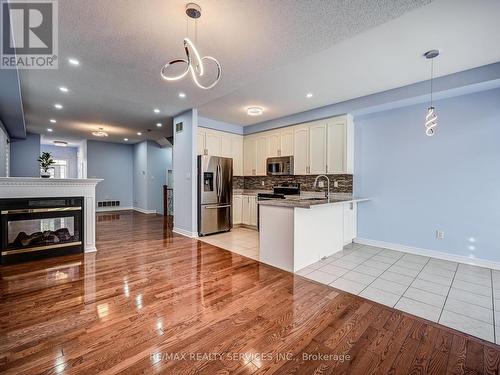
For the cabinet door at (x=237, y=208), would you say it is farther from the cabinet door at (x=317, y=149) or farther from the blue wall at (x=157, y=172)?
the blue wall at (x=157, y=172)

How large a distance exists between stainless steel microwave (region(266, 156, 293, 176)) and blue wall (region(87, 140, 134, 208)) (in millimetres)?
6819

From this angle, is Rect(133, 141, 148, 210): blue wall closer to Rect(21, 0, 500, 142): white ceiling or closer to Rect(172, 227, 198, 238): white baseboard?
Rect(172, 227, 198, 238): white baseboard

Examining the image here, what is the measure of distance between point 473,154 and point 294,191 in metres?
3.16

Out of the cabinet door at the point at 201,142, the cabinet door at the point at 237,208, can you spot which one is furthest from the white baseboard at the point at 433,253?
the cabinet door at the point at 201,142

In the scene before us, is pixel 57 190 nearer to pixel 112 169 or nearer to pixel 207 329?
pixel 207 329

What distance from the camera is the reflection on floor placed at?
404cm

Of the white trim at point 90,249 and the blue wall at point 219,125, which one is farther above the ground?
the blue wall at point 219,125

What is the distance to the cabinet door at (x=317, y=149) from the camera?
4.88m

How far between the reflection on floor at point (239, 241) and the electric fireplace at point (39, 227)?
7.27 ft

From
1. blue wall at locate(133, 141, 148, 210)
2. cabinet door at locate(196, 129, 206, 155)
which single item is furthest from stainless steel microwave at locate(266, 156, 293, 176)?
blue wall at locate(133, 141, 148, 210)

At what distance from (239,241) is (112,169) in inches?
289

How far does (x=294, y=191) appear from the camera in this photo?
5574mm

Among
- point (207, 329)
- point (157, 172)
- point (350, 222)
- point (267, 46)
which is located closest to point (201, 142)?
point (267, 46)

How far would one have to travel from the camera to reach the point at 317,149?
4992 mm
